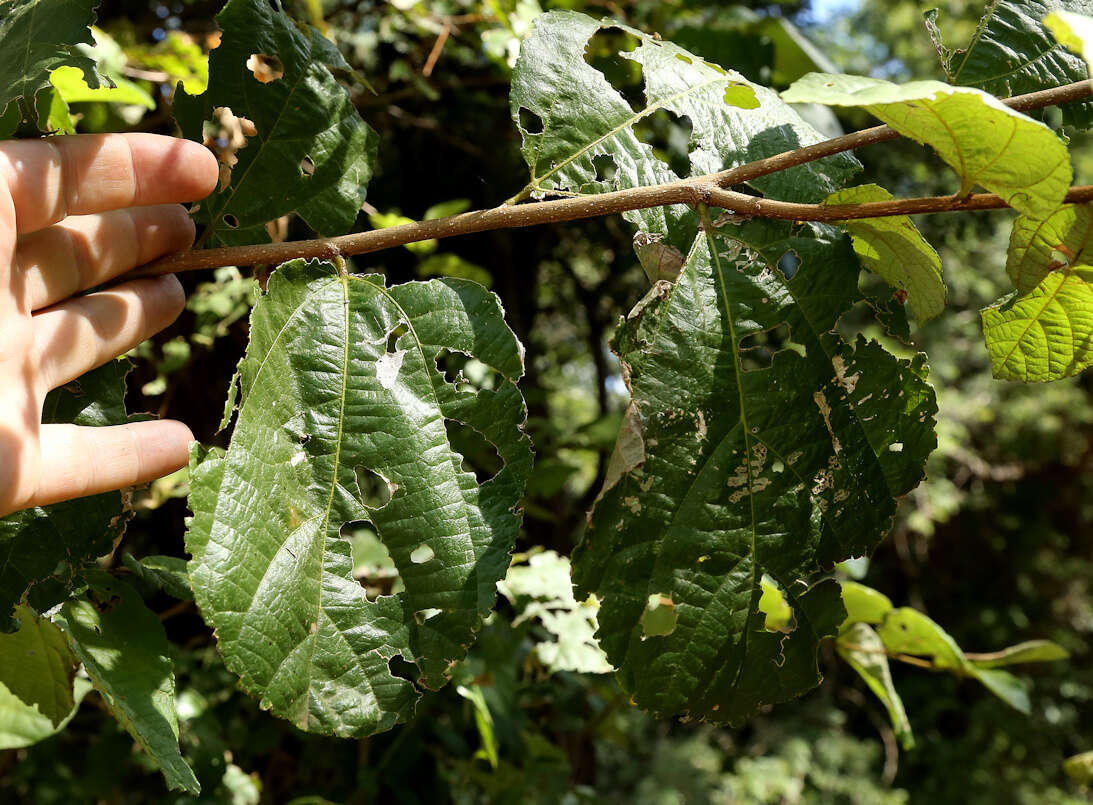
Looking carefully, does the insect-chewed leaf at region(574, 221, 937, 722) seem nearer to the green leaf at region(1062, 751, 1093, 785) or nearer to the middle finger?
the middle finger

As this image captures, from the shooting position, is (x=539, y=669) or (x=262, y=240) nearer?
(x=262, y=240)

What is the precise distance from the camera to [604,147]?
3.31ft

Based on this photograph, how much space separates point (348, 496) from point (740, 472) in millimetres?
416

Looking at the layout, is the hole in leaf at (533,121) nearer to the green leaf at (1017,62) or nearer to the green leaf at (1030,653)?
the green leaf at (1017,62)

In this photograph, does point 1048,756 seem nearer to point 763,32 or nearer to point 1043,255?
point 763,32

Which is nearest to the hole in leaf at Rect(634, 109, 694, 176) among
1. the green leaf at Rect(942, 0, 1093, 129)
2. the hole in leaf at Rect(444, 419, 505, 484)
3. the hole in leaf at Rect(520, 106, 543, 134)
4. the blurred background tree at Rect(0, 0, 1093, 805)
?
the blurred background tree at Rect(0, 0, 1093, 805)

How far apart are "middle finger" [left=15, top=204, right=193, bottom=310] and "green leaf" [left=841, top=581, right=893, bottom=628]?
1289mm

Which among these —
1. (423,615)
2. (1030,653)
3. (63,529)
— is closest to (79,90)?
(63,529)

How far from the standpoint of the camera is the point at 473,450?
1666mm

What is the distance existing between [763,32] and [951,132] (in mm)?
1994

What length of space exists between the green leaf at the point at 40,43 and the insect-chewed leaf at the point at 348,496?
0.95ft

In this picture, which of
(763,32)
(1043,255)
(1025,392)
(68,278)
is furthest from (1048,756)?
(68,278)

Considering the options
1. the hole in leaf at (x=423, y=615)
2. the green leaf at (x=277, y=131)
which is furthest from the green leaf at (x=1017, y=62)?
the hole in leaf at (x=423, y=615)

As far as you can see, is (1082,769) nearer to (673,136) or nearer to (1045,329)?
(1045,329)
